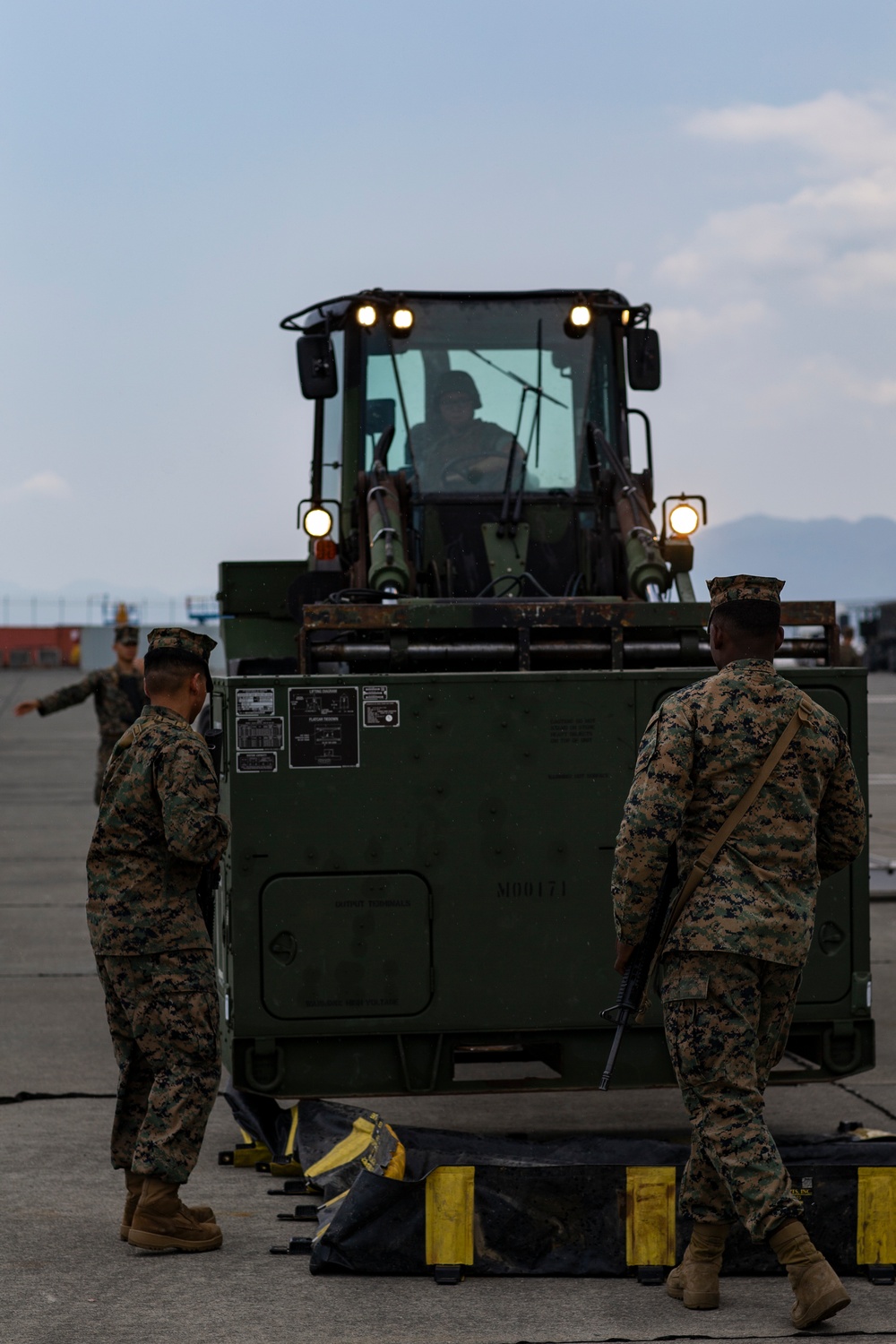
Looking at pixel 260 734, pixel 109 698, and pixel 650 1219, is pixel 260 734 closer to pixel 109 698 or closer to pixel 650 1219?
pixel 650 1219

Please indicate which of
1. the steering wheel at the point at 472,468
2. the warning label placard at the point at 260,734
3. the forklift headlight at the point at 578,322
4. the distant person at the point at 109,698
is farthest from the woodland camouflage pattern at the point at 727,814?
the distant person at the point at 109,698

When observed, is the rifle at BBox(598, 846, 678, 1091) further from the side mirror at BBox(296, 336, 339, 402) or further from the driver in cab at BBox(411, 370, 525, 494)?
the side mirror at BBox(296, 336, 339, 402)

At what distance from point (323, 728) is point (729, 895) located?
1882 mm

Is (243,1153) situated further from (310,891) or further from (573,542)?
(573,542)

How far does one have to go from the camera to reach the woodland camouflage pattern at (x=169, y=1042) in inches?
212

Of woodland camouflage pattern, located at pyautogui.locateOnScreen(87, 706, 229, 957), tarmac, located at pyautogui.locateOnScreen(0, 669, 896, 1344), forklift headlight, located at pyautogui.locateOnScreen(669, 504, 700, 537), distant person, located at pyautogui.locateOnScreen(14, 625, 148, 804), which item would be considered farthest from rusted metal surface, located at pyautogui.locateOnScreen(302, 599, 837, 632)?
distant person, located at pyautogui.locateOnScreen(14, 625, 148, 804)

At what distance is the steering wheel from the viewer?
859cm

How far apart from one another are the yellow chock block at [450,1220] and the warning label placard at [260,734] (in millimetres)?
1665

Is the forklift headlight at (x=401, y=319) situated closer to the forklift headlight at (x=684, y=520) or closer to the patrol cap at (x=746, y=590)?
the forklift headlight at (x=684, y=520)

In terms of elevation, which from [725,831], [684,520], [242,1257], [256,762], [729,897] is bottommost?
[242,1257]

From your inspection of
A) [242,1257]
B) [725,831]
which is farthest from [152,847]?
[725,831]

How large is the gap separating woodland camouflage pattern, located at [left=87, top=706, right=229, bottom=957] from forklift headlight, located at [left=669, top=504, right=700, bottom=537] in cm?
350

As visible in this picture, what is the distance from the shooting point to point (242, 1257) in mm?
5387

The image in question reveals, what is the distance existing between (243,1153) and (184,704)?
1.90 m
